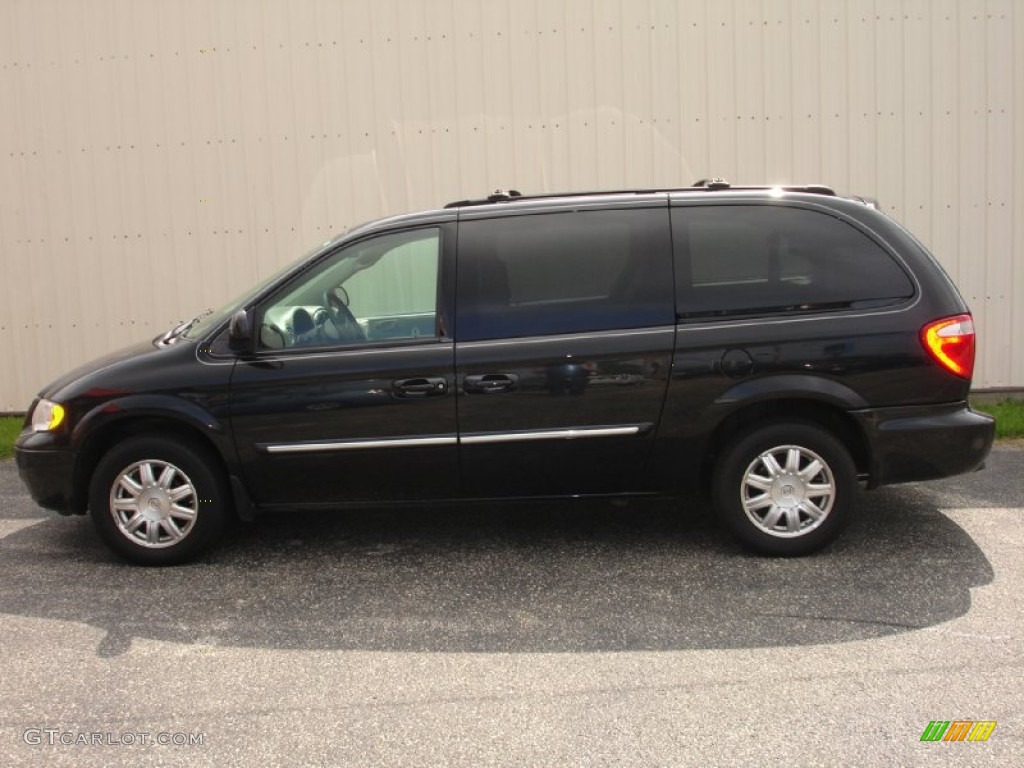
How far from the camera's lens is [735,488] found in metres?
4.65

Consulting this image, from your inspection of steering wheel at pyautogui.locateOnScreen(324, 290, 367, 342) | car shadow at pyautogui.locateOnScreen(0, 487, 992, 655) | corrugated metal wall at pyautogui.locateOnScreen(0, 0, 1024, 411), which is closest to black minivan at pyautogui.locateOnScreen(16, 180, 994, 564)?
steering wheel at pyautogui.locateOnScreen(324, 290, 367, 342)

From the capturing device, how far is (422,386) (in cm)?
459

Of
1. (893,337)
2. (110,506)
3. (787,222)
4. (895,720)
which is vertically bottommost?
(895,720)

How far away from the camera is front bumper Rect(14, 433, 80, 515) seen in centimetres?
481

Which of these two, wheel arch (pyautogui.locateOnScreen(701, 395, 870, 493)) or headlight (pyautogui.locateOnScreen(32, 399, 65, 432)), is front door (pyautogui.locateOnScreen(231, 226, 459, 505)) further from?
wheel arch (pyautogui.locateOnScreen(701, 395, 870, 493))

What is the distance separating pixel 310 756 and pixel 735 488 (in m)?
2.41

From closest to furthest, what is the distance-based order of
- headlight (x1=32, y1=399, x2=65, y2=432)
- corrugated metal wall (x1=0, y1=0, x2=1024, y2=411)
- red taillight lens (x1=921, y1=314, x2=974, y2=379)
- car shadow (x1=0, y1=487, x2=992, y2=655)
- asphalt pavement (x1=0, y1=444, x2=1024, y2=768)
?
1. asphalt pavement (x1=0, y1=444, x2=1024, y2=768)
2. car shadow (x1=0, y1=487, x2=992, y2=655)
3. red taillight lens (x1=921, y1=314, x2=974, y2=379)
4. headlight (x1=32, y1=399, x2=65, y2=432)
5. corrugated metal wall (x1=0, y1=0, x2=1024, y2=411)

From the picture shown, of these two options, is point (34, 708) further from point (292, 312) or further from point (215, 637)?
point (292, 312)

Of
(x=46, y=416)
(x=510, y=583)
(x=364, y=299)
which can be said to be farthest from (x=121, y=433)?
(x=510, y=583)

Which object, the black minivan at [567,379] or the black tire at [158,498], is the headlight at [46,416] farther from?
the black tire at [158,498]

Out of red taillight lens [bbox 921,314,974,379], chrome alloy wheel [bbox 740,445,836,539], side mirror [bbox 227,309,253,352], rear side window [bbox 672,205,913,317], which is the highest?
rear side window [bbox 672,205,913,317]

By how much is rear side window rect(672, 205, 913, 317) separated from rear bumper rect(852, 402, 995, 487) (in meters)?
0.54

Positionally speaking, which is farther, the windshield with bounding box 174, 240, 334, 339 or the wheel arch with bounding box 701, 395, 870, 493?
the windshield with bounding box 174, 240, 334, 339

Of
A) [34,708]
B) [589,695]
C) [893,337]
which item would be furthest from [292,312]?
[893,337]
